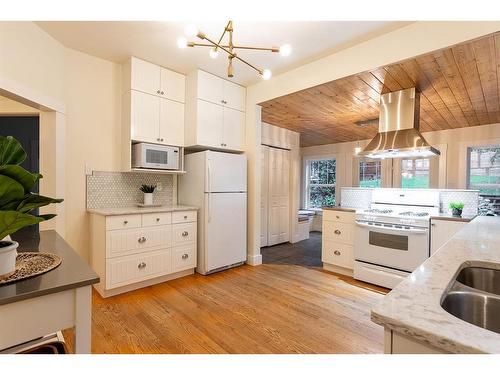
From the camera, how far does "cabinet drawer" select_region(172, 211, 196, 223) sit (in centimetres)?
316

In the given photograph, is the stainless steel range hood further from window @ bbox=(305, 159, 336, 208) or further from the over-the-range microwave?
window @ bbox=(305, 159, 336, 208)

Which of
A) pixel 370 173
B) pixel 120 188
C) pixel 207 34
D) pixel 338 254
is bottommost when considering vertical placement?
pixel 338 254

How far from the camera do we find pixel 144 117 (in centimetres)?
310

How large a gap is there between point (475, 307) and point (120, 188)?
3.35 meters

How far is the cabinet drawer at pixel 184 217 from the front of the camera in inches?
124

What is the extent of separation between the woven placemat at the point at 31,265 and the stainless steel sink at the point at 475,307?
1.43 metres

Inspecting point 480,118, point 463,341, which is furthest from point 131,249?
point 480,118

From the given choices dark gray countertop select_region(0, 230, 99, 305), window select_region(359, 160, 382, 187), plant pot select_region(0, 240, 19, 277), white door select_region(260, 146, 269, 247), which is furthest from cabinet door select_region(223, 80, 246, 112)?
window select_region(359, 160, 382, 187)

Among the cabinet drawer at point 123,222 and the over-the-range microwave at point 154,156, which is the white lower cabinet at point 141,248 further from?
the over-the-range microwave at point 154,156

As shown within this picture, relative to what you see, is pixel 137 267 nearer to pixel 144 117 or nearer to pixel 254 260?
pixel 254 260

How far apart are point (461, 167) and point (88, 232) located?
5834 mm

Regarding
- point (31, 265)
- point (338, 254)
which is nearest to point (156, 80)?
point (31, 265)

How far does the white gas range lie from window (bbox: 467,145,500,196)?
1.82 m
